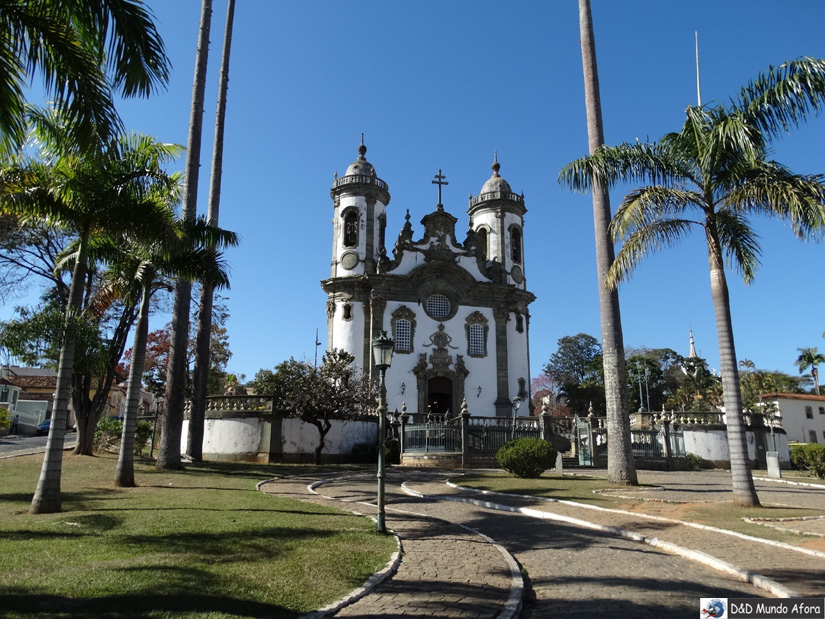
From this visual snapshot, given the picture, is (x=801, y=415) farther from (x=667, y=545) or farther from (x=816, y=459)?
(x=667, y=545)

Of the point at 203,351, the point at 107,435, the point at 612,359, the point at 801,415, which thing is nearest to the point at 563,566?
the point at 612,359

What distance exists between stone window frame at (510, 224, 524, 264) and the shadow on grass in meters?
39.0

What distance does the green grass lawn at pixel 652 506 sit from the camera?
9.99m

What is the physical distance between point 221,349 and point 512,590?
40192 mm

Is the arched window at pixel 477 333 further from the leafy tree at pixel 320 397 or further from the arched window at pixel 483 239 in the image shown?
the leafy tree at pixel 320 397

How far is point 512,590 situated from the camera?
6.41 m

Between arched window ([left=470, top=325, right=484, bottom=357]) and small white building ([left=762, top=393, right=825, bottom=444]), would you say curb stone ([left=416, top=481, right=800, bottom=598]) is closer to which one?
arched window ([left=470, top=325, right=484, bottom=357])

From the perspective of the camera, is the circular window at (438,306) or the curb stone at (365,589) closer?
the curb stone at (365,589)

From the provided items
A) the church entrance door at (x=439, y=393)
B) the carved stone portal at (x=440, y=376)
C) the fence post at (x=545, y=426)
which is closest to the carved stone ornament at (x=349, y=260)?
the carved stone portal at (x=440, y=376)

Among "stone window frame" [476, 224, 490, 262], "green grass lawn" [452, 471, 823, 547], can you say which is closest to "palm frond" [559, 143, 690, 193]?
"green grass lawn" [452, 471, 823, 547]

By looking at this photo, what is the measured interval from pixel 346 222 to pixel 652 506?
31.1 metres

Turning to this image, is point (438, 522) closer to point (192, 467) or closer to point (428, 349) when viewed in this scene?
point (192, 467)

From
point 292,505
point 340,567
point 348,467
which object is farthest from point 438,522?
point 348,467

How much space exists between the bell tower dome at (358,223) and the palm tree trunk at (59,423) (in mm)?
27741
